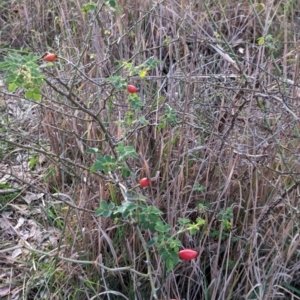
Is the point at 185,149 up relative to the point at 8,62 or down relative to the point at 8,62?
down

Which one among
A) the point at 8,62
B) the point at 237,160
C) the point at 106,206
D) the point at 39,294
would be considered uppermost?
the point at 8,62

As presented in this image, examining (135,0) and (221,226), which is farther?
(135,0)

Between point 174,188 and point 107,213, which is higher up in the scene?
point 107,213

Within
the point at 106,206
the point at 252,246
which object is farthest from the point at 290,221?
the point at 106,206

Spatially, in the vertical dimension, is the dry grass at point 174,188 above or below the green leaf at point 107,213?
below

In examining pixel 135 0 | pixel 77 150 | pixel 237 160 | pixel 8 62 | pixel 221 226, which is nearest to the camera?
pixel 8 62

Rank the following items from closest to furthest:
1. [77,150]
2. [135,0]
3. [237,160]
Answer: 1. [237,160]
2. [77,150]
3. [135,0]

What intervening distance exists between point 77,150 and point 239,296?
2.36 feet

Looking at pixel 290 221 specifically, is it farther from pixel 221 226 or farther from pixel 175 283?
pixel 175 283

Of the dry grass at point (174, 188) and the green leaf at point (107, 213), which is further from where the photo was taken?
the dry grass at point (174, 188)

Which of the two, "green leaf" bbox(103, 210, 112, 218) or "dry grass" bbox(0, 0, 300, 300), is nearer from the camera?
"green leaf" bbox(103, 210, 112, 218)

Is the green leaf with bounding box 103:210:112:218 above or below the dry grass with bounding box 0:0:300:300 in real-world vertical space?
above

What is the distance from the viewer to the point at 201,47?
2.58m

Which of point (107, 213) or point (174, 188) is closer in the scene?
point (107, 213)
